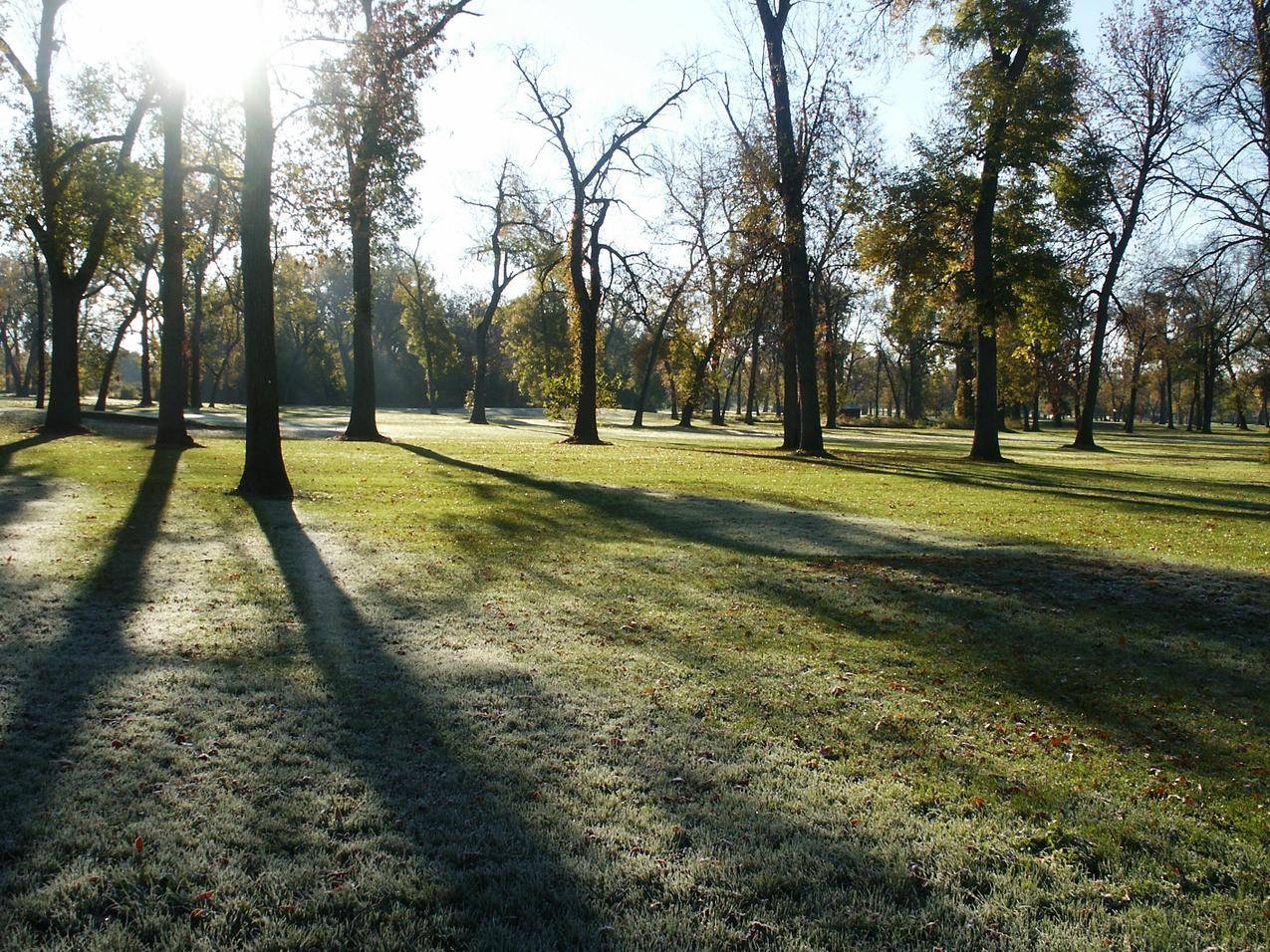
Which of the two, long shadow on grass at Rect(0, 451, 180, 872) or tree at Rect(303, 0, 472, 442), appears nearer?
long shadow on grass at Rect(0, 451, 180, 872)

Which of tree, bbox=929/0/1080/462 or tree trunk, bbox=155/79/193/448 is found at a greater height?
tree, bbox=929/0/1080/462

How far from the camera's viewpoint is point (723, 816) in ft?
12.6

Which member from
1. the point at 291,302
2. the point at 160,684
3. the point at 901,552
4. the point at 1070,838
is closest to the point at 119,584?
the point at 160,684

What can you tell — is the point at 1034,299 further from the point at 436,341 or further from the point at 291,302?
the point at 436,341

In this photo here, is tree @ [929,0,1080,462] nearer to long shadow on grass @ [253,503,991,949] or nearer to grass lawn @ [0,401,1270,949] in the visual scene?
grass lawn @ [0,401,1270,949]

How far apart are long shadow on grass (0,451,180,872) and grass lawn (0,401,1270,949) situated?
0.03 metres

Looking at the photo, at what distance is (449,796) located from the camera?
3.95m

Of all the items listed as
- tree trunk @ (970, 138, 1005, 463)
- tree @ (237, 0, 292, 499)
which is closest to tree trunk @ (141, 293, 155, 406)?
tree @ (237, 0, 292, 499)

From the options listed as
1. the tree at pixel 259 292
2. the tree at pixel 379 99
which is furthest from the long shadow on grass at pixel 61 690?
the tree at pixel 379 99

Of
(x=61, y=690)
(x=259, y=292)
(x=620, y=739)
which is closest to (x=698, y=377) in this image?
(x=259, y=292)

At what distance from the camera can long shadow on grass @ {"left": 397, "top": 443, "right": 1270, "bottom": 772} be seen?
5.71 meters

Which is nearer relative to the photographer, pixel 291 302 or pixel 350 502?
pixel 350 502

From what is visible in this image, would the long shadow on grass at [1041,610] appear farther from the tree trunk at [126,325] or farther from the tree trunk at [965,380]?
the tree trunk at [965,380]

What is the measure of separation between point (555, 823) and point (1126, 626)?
5947 mm
